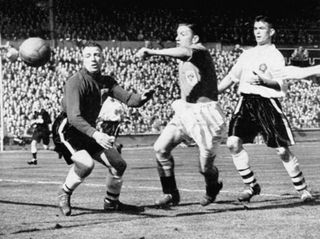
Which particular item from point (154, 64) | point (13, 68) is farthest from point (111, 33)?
Result: point (13, 68)

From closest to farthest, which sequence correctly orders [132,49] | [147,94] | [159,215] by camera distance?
[159,215], [147,94], [132,49]

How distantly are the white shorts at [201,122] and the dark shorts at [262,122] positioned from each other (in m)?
0.66

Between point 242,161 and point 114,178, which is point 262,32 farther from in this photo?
point 114,178

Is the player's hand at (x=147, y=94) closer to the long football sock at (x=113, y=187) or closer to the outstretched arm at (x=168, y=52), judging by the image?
the outstretched arm at (x=168, y=52)

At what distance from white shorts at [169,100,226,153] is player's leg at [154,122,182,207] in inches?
4.3

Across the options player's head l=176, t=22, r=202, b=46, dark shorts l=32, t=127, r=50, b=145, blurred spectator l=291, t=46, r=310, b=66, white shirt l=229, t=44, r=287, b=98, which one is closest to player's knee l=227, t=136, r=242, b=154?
white shirt l=229, t=44, r=287, b=98

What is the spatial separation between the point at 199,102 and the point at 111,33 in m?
32.7

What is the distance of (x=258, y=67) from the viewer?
10758 millimetres

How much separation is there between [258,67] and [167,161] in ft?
5.46

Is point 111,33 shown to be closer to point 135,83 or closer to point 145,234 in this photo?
point 135,83

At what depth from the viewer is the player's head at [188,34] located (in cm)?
1010

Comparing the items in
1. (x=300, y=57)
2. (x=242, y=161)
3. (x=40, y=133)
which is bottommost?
(x=300, y=57)

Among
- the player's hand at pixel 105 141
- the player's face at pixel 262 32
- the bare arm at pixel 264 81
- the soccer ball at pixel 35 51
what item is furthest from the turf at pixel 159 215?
the player's face at pixel 262 32

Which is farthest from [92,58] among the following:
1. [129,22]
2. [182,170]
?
[129,22]
